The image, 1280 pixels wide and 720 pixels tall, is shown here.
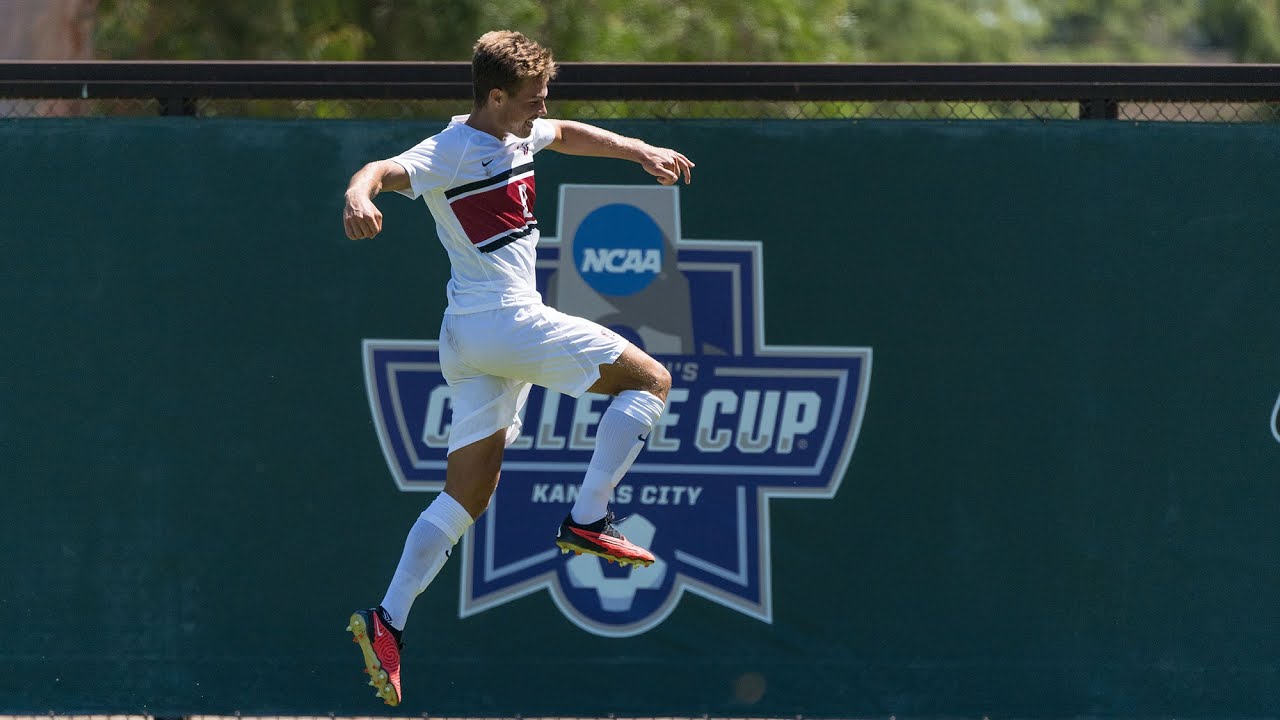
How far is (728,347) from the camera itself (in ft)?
20.4

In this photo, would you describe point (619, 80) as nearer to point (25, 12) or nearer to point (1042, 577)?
point (1042, 577)

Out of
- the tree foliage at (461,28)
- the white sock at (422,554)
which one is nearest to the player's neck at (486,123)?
the white sock at (422,554)

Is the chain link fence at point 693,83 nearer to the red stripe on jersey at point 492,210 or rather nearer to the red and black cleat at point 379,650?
the red stripe on jersey at point 492,210

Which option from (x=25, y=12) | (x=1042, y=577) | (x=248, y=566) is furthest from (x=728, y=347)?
(x=25, y=12)

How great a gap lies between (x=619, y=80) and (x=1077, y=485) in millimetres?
2465

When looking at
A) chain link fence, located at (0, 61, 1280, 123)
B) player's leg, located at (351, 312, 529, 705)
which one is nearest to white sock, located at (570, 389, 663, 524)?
player's leg, located at (351, 312, 529, 705)

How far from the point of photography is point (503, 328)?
206 inches

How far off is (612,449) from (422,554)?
769 mm

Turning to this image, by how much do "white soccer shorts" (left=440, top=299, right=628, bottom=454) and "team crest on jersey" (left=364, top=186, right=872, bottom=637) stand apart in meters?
0.82

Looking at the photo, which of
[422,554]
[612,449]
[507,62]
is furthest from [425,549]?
[507,62]

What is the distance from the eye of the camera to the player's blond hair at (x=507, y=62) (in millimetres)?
5035

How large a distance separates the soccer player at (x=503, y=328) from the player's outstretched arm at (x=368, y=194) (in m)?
0.12

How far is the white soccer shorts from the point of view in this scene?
523cm

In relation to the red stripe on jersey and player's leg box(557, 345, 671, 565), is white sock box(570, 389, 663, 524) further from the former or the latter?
the red stripe on jersey
